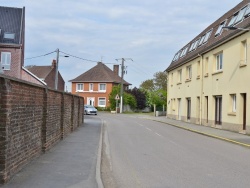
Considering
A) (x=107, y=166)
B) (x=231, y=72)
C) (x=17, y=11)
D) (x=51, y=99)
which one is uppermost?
(x=17, y=11)

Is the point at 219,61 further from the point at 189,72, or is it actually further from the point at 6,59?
the point at 6,59

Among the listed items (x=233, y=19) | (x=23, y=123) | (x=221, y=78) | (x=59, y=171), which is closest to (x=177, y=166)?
(x=59, y=171)

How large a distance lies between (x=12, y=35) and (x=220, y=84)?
2911 cm

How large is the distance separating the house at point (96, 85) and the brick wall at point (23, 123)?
65.7 meters

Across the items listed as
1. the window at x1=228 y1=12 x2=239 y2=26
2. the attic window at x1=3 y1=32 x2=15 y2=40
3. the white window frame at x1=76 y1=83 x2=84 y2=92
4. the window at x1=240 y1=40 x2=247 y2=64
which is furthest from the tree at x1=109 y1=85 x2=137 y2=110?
the window at x1=240 y1=40 x2=247 y2=64

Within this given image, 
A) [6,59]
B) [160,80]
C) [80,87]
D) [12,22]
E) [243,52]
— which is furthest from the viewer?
[160,80]

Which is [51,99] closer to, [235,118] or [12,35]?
[235,118]

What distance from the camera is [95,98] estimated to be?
7981cm

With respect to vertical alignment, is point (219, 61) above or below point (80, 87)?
below

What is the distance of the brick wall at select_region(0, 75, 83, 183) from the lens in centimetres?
724

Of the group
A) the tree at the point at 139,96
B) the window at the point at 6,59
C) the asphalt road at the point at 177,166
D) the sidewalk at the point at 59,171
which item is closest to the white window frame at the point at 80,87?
the tree at the point at 139,96

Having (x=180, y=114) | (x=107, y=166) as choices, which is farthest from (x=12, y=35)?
(x=107, y=166)

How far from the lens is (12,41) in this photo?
155 feet

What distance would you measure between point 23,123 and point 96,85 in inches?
2814
